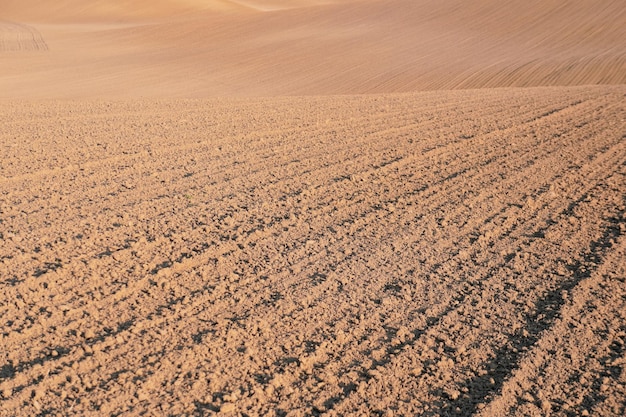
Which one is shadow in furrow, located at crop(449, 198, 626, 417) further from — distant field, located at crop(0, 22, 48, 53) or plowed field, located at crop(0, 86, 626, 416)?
distant field, located at crop(0, 22, 48, 53)

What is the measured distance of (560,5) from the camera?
135 feet

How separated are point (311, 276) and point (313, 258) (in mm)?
443

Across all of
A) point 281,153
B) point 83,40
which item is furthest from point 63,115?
point 83,40

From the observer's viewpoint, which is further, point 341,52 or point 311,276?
point 341,52

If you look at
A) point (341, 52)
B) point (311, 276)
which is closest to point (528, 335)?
point (311, 276)

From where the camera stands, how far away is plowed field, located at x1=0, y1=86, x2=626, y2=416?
447cm

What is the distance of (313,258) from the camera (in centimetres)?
662

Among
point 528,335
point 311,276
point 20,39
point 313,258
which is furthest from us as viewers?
point 20,39

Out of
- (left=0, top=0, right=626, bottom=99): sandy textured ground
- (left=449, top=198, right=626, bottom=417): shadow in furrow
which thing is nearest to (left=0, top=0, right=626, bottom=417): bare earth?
(left=449, top=198, right=626, bottom=417): shadow in furrow

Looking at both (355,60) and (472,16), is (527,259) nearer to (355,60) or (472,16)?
(355,60)

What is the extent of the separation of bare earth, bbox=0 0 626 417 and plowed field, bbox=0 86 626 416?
2cm

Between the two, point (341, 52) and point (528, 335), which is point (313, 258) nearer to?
point (528, 335)

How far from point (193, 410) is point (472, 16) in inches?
1612

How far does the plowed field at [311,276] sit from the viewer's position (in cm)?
447
